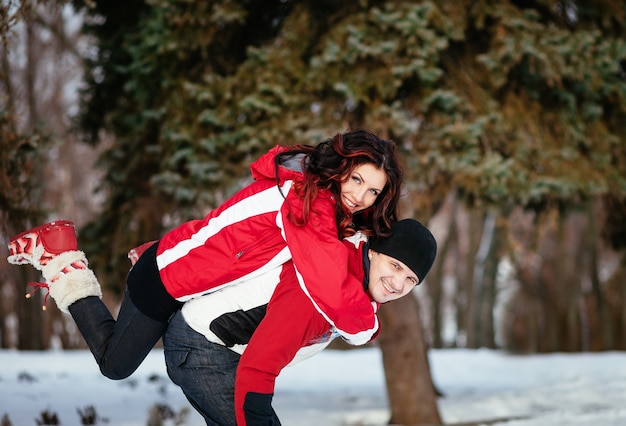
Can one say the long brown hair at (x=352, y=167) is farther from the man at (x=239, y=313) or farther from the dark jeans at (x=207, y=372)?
the dark jeans at (x=207, y=372)

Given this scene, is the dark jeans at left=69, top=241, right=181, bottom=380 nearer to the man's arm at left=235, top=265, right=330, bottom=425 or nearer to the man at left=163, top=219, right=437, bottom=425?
the man at left=163, top=219, right=437, bottom=425

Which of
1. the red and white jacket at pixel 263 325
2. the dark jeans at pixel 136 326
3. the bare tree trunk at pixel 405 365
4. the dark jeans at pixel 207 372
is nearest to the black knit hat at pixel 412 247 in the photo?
the red and white jacket at pixel 263 325

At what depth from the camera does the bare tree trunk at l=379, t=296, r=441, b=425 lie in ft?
21.5

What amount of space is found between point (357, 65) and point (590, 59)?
6.27 ft

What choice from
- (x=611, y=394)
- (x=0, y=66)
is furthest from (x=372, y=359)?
(x=0, y=66)

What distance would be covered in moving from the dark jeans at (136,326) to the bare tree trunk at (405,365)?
3.98 meters

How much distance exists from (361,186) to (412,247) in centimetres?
34

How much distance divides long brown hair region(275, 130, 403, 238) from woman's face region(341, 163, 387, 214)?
0.06 ft

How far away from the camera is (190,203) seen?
603 cm

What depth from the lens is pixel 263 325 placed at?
7.79 feet

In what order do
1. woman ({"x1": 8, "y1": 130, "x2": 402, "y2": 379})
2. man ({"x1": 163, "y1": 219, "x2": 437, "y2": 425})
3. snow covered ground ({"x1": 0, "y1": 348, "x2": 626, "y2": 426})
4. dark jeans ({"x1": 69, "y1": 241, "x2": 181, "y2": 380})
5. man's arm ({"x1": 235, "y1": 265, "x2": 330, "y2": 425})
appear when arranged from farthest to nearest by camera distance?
snow covered ground ({"x1": 0, "y1": 348, "x2": 626, "y2": 426}) < dark jeans ({"x1": 69, "y1": 241, "x2": 181, "y2": 380}) < man ({"x1": 163, "y1": 219, "x2": 437, "y2": 425}) < woman ({"x1": 8, "y1": 130, "x2": 402, "y2": 379}) < man's arm ({"x1": 235, "y1": 265, "x2": 330, "y2": 425})

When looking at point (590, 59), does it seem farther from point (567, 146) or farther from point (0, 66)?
point (0, 66)

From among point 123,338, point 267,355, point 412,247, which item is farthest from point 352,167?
point 123,338

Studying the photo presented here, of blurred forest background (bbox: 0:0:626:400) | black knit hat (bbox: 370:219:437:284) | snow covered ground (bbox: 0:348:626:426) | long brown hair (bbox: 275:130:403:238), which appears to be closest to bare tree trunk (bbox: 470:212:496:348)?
snow covered ground (bbox: 0:348:626:426)
